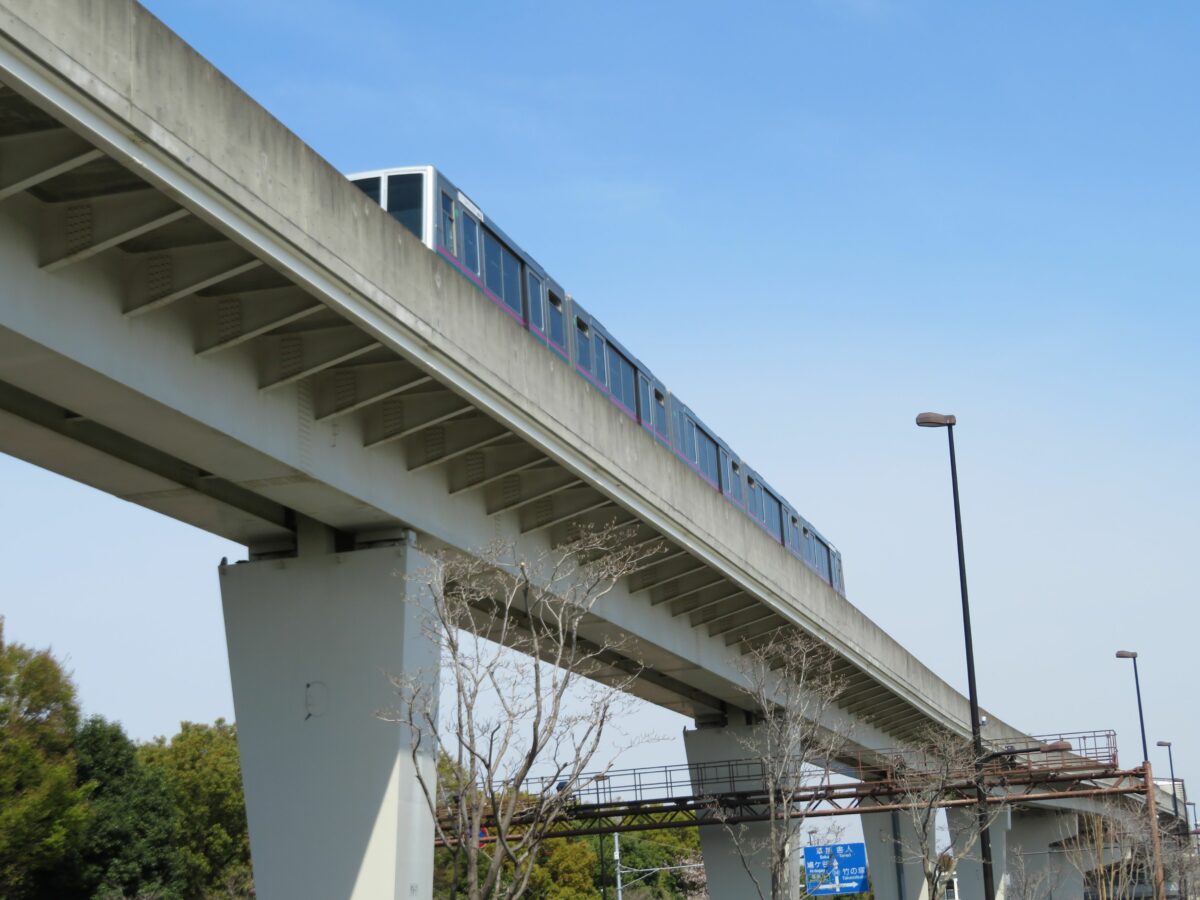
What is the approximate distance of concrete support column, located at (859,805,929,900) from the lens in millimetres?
45750

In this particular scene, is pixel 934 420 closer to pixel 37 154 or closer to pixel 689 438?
pixel 689 438

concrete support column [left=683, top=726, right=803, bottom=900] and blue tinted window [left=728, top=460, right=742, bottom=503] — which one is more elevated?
blue tinted window [left=728, top=460, right=742, bottom=503]

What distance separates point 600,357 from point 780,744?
37.0 ft

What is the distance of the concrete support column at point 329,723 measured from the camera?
17391 millimetres

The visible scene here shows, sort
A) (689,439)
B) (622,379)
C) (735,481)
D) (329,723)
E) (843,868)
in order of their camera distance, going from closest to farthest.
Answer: (329,723)
(622,379)
(689,439)
(735,481)
(843,868)

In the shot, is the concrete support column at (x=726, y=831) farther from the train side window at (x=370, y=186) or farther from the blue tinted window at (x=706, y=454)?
the train side window at (x=370, y=186)

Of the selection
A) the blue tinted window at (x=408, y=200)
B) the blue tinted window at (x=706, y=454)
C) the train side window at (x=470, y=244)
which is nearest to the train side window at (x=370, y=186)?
the blue tinted window at (x=408, y=200)

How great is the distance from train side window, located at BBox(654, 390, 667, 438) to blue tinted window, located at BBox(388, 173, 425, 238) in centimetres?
1019

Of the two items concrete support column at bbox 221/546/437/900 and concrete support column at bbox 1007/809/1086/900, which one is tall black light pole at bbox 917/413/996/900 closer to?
concrete support column at bbox 221/546/437/900

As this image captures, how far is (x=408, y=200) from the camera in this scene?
63.4 ft

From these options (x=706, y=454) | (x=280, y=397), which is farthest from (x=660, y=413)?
(x=280, y=397)

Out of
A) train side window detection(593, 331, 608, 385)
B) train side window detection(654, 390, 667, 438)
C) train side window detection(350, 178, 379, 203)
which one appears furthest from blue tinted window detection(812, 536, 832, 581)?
train side window detection(350, 178, 379, 203)

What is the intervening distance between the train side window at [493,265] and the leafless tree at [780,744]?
41.7 feet

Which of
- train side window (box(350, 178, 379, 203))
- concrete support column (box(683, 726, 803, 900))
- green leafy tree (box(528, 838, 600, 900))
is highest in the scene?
train side window (box(350, 178, 379, 203))
